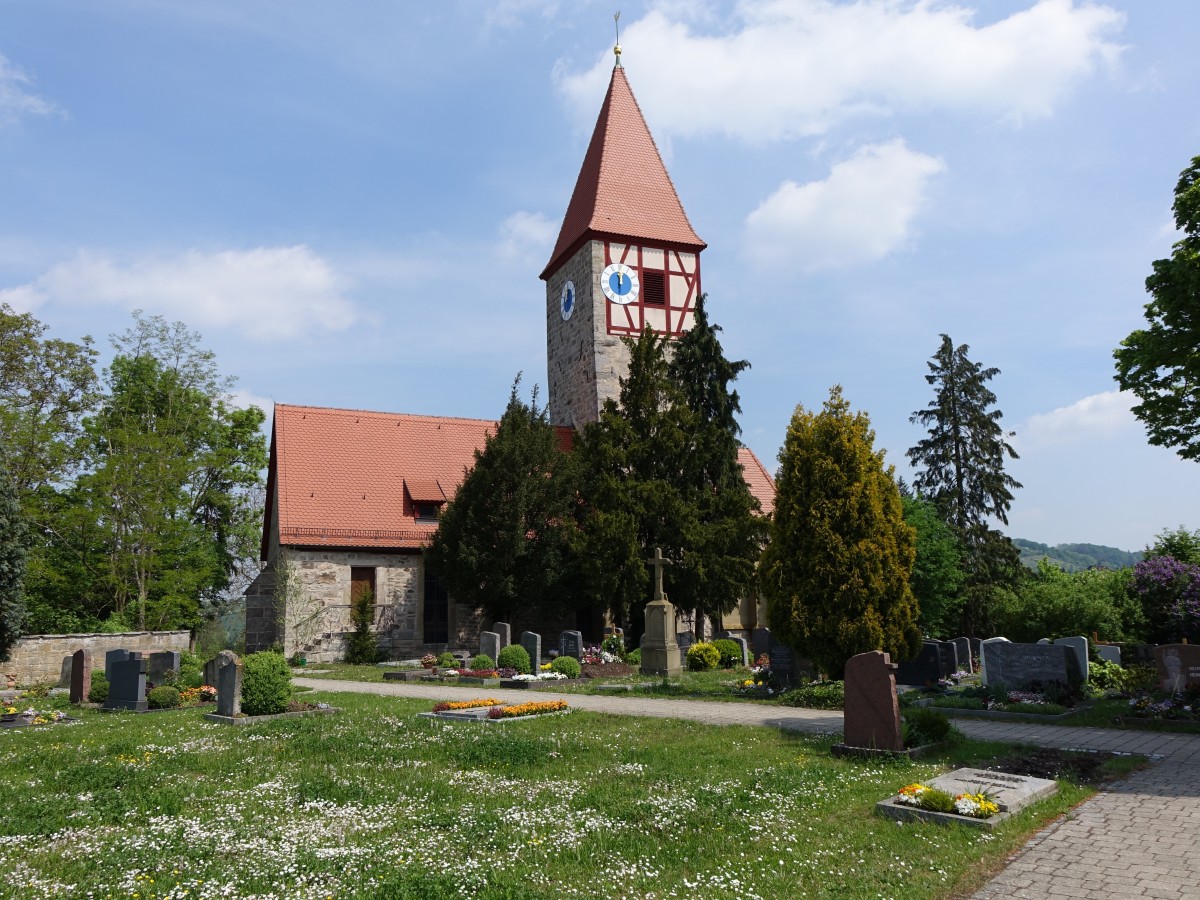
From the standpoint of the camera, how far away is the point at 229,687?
42.2 feet

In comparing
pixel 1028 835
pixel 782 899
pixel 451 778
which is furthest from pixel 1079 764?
pixel 451 778

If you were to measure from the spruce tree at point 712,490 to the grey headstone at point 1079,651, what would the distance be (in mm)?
9901

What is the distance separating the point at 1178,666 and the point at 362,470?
925 inches

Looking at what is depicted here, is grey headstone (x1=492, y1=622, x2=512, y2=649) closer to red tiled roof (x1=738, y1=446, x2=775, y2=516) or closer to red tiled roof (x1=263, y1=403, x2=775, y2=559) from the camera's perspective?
red tiled roof (x1=263, y1=403, x2=775, y2=559)

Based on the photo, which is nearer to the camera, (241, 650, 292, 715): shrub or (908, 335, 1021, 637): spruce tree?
(241, 650, 292, 715): shrub

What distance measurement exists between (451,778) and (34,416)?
2962 cm

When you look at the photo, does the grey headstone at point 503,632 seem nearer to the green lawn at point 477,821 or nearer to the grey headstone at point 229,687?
the grey headstone at point 229,687

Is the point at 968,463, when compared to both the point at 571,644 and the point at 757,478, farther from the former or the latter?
the point at 571,644

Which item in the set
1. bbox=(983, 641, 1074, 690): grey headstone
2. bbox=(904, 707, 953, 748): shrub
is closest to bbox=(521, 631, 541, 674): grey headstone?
bbox=(983, 641, 1074, 690): grey headstone

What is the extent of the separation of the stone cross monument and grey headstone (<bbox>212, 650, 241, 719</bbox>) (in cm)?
1006

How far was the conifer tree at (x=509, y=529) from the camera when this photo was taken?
80.3 feet

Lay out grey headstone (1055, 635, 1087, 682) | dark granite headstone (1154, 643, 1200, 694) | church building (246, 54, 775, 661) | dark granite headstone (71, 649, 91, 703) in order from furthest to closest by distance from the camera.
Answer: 1. church building (246, 54, 775, 661)
2. dark granite headstone (71, 649, 91, 703)
3. grey headstone (1055, 635, 1087, 682)
4. dark granite headstone (1154, 643, 1200, 694)

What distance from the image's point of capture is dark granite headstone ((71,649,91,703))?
16656 mm

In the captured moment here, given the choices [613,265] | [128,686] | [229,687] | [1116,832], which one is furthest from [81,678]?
[613,265]
